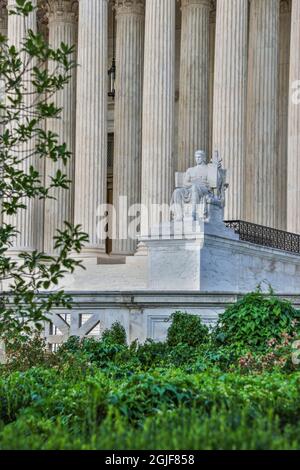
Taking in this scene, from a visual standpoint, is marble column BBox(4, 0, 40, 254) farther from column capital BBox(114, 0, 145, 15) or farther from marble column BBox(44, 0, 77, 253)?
column capital BBox(114, 0, 145, 15)

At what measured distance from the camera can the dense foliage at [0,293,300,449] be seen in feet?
43.5

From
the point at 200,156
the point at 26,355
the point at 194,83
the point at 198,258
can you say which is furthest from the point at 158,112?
the point at 26,355

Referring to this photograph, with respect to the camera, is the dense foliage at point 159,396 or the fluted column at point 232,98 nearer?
the dense foliage at point 159,396

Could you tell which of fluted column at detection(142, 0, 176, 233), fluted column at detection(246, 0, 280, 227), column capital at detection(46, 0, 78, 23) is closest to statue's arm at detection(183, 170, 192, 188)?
fluted column at detection(142, 0, 176, 233)

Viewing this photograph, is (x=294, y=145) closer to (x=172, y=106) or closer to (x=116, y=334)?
(x=172, y=106)

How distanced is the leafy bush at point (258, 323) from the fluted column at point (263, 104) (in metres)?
27.2

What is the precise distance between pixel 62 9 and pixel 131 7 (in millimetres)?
4114

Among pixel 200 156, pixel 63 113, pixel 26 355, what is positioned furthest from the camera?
pixel 63 113

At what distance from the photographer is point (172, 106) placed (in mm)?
53062

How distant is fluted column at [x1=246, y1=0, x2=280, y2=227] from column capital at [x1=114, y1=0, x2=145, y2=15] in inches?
266

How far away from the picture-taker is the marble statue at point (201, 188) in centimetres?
4509

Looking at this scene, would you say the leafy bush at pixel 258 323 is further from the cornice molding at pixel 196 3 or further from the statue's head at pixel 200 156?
the cornice molding at pixel 196 3

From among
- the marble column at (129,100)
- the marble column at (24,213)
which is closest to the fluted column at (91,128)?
the marble column at (24,213)

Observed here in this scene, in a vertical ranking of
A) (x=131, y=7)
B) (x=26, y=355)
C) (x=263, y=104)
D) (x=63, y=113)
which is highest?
(x=131, y=7)
